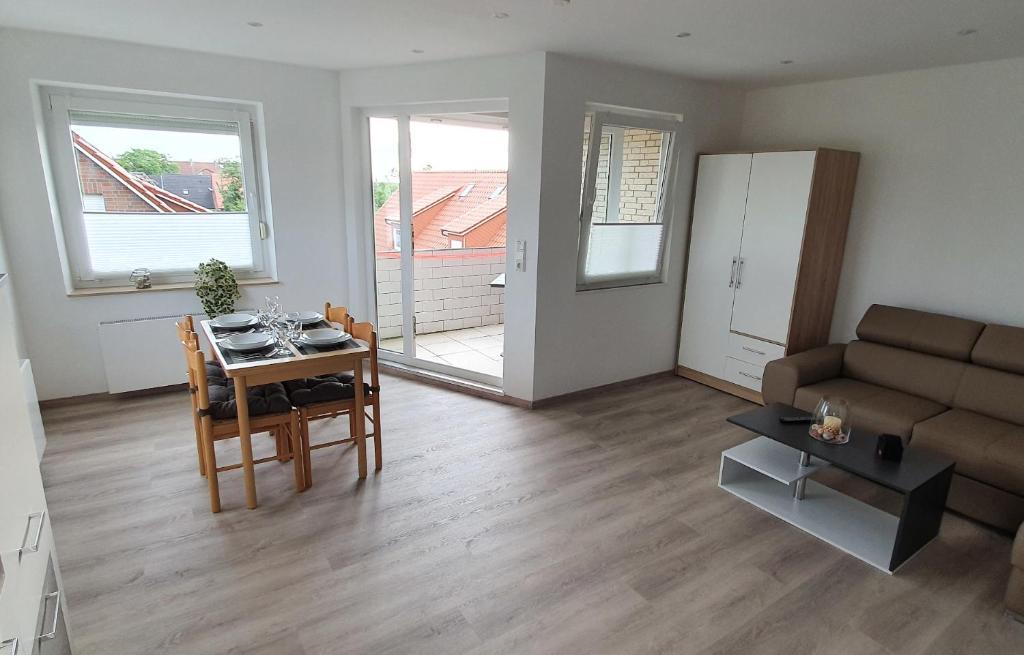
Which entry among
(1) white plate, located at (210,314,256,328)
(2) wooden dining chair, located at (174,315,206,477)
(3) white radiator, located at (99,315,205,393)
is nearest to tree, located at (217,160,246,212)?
(3) white radiator, located at (99,315,205,393)

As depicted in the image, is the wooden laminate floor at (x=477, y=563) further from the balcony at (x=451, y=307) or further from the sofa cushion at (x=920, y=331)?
the balcony at (x=451, y=307)

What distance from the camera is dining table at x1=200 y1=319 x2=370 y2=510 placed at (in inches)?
107

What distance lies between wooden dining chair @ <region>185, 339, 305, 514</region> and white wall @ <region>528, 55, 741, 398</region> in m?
1.88

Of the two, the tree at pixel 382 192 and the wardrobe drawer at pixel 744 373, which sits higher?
the tree at pixel 382 192

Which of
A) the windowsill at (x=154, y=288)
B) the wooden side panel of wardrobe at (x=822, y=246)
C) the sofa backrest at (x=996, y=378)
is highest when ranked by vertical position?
the wooden side panel of wardrobe at (x=822, y=246)

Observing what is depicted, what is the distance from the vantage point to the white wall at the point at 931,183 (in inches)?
134

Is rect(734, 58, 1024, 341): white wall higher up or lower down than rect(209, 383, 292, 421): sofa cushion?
higher up

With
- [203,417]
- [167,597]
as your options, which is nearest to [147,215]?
[203,417]

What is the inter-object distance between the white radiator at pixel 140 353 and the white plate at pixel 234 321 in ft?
3.30

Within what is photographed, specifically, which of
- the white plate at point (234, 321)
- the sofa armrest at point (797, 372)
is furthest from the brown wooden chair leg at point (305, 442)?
the sofa armrest at point (797, 372)

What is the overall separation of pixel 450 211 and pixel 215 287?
218 cm

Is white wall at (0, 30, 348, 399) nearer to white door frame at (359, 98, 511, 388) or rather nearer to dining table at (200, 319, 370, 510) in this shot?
white door frame at (359, 98, 511, 388)

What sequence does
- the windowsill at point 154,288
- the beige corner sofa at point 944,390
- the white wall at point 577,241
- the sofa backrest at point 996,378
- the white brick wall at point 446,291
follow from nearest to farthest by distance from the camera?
the beige corner sofa at point 944,390, the sofa backrest at point 996,378, the white wall at point 577,241, the windowsill at point 154,288, the white brick wall at point 446,291

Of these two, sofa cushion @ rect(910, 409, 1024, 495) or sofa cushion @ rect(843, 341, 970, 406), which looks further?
sofa cushion @ rect(843, 341, 970, 406)
